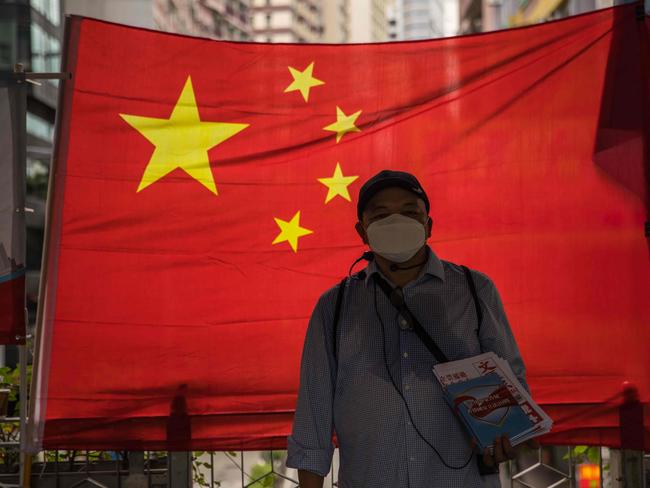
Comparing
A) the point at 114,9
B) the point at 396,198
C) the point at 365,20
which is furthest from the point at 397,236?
the point at 365,20

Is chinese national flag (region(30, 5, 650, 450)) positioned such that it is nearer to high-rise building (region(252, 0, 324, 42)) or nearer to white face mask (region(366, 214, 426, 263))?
white face mask (region(366, 214, 426, 263))

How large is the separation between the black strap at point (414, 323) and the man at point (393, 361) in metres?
0.02

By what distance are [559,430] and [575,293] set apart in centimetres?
67

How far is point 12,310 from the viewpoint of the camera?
4.32 metres

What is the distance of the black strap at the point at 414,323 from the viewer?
2.75 meters

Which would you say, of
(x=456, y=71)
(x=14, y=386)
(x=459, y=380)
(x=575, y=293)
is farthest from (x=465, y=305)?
(x=14, y=386)

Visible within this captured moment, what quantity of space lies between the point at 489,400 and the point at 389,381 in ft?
1.02

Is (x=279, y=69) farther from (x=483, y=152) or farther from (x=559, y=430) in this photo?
(x=559, y=430)

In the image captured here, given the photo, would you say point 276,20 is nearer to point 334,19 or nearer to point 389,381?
point 334,19

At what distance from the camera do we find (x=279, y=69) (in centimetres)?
455

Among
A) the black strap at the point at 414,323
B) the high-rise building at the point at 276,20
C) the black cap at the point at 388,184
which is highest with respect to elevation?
the high-rise building at the point at 276,20

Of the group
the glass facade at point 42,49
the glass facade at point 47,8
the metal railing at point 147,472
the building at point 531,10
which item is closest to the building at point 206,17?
the building at point 531,10

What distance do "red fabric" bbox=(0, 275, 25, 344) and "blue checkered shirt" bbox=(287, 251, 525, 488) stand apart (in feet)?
6.55

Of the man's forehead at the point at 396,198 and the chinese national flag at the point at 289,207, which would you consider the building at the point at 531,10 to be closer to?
the chinese national flag at the point at 289,207
